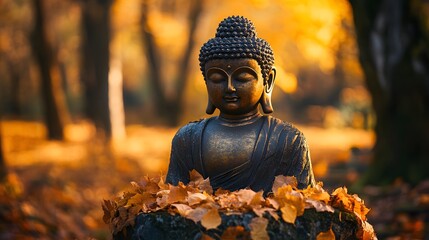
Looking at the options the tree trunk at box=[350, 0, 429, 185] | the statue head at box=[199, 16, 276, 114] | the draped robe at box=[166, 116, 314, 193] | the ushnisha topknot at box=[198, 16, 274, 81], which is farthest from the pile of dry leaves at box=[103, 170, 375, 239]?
the tree trunk at box=[350, 0, 429, 185]

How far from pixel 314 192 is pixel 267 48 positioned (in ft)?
3.84

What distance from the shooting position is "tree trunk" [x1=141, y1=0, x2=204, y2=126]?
83.8 feet

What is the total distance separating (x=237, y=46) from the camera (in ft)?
17.3

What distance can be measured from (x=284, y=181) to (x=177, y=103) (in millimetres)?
22206

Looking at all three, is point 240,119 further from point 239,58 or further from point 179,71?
point 179,71

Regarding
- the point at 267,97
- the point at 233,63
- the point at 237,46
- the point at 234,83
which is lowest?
the point at 267,97

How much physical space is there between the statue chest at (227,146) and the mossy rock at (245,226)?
76 cm

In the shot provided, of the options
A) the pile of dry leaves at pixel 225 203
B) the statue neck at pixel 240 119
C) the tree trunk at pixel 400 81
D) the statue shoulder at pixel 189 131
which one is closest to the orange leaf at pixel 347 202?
the pile of dry leaves at pixel 225 203

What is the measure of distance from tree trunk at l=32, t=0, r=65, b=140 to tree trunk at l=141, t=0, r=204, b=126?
20.0ft

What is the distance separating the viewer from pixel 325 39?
767 inches

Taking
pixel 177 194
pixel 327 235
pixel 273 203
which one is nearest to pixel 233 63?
pixel 177 194

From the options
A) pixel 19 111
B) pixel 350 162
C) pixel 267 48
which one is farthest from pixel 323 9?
pixel 19 111

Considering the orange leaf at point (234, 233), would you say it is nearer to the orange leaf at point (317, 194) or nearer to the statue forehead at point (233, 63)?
the orange leaf at point (317, 194)

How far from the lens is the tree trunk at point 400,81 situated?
10992mm
